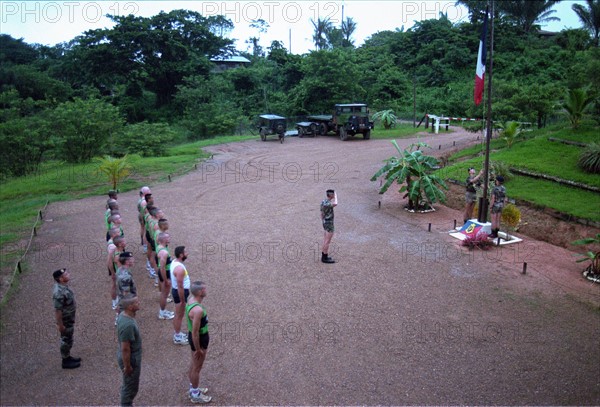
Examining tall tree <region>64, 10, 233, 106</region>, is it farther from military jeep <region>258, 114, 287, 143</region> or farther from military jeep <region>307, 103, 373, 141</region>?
military jeep <region>307, 103, 373, 141</region>

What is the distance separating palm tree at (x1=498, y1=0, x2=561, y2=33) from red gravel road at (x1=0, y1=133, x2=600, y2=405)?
40.9 m

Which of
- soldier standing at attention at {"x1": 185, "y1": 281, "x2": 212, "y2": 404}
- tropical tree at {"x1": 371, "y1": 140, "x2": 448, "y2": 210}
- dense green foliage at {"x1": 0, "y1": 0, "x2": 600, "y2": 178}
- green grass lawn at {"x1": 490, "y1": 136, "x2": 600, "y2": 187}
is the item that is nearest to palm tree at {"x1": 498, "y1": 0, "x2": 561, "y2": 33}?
dense green foliage at {"x1": 0, "y1": 0, "x2": 600, "y2": 178}

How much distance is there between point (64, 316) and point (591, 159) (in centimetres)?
1485

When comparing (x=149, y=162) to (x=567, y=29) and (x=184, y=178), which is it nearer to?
(x=184, y=178)

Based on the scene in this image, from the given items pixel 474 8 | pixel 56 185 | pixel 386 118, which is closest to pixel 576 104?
pixel 386 118

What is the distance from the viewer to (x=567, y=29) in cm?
4331

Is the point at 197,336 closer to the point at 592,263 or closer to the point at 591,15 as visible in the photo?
the point at 592,263

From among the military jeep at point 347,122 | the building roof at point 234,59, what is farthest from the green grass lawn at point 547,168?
the building roof at point 234,59

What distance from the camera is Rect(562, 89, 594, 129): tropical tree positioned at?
17.4 metres

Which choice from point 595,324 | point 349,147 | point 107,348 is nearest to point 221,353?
point 107,348

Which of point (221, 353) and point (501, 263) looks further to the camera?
point (501, 263)

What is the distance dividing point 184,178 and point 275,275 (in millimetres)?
11183

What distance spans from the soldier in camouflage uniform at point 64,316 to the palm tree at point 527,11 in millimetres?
49532

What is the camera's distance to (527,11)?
45.3m
